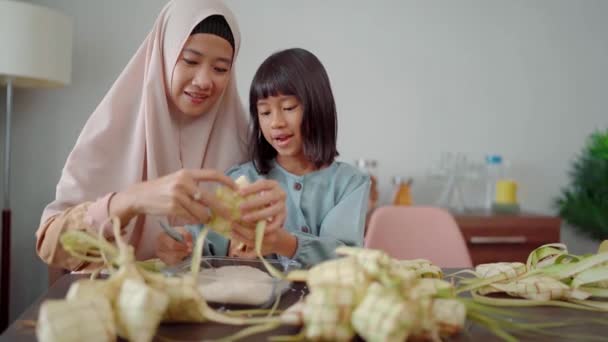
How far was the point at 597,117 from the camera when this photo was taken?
10.6 ft

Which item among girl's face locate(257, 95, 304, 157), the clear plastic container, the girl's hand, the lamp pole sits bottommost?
the lamp pole

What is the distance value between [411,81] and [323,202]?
6.29 feet

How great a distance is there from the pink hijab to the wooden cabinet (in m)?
1.63

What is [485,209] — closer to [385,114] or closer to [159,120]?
[385,114]

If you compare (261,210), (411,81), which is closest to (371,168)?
(411,81)

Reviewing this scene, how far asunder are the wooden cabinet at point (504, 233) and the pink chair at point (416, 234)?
96 cm

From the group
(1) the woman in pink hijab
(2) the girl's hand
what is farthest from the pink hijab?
(2) the girl's hand

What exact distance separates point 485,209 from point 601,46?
136 cm

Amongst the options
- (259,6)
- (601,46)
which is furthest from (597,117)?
(259,6)

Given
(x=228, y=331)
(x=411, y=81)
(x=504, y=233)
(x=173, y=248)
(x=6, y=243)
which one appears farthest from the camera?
(x=411, y=81)

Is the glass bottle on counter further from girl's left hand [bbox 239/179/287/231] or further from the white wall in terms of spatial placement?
girl's left hand [bbox 239/179/287/231]

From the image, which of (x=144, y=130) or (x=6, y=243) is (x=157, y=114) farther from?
(x=6, y=243)

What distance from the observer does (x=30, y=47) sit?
6.68ft

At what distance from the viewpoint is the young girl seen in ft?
3.94
